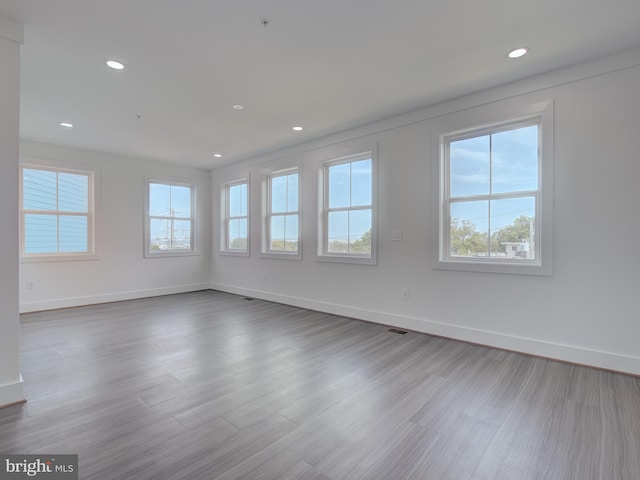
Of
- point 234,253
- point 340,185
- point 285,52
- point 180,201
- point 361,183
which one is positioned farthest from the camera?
point 180,201

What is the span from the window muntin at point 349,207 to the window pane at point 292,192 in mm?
642

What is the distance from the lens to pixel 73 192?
5.16 meters

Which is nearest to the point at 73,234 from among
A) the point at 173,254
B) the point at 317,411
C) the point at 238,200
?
the point at 173,254

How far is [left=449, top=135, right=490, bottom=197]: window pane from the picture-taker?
132 inches

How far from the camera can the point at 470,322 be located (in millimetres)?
3350

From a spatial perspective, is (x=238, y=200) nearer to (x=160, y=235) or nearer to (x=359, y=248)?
(x=160, y=235)

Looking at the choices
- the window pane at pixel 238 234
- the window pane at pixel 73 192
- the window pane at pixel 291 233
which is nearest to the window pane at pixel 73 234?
the window pane at pixel 73 192

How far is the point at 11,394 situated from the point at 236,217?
4555mm

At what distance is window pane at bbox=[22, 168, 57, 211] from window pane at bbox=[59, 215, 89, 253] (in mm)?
279

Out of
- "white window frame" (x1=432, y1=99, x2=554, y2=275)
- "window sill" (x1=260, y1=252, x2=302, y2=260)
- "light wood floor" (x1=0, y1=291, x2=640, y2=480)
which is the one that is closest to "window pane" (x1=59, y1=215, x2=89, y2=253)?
"light wood floor" (x1=0, y1=291, x2=640, y2=480)

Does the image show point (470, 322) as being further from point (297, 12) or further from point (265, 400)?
point (297, 12)

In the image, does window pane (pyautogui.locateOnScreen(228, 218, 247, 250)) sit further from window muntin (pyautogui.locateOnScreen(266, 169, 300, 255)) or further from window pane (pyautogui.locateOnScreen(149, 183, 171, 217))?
window pane (pyautogui.locateOnScreen(149, 183, 171, 217))

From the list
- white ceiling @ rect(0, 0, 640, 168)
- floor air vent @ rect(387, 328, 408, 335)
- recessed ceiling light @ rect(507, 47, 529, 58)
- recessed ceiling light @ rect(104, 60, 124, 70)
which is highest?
recessed ceiling light @ rect(507, 47, 529, 58)

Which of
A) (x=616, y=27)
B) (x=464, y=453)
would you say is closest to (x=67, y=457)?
(x=464, y=453)
